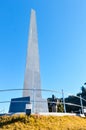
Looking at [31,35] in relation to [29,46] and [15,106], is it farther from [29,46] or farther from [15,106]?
[15,106]

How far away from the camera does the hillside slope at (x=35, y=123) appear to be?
7.75 meters

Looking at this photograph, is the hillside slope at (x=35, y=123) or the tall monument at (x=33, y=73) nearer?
the hillside slope at (x=35, y=123)

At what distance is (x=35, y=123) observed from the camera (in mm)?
8055

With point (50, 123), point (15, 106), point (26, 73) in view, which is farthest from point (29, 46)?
point (50, 123)

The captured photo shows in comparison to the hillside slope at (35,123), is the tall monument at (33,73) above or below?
above

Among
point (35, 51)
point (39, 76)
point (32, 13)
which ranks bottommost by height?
point (39, 76)

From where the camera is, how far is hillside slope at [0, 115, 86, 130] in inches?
305

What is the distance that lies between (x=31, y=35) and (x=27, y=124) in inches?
392

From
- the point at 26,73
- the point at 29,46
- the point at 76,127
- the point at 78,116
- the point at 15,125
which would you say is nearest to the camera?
the point at 15,125

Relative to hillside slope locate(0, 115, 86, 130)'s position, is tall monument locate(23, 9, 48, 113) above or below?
above

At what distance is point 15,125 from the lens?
25.6 feet

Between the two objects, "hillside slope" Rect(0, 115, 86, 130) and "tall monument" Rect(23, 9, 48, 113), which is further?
"tall monument" Rect(23, 9, 48, 113)

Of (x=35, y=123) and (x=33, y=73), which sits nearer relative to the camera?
(x=35, y=123)

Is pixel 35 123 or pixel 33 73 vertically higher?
pixel 33 73
